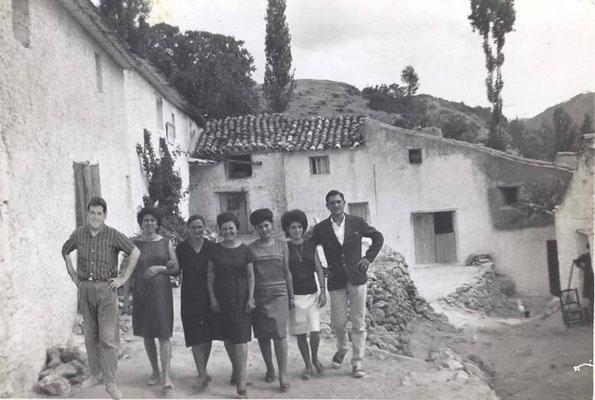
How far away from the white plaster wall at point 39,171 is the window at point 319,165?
295 inches

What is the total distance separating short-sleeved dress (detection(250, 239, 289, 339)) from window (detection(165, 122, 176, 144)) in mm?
8083

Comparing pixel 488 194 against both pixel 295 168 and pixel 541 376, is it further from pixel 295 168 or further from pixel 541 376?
pixel 541 376

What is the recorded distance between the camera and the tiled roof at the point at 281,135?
13.2 metres

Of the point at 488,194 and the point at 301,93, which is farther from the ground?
the point at 301,93

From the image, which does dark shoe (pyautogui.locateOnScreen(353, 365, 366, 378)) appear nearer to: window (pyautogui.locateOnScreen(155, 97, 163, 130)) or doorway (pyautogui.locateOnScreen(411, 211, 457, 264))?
doorway (pyautogui.locateOnScreen(411, 211, 457, 264))

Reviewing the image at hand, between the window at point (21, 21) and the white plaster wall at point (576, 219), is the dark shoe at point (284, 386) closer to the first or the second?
the white plaster wall at point (576, 219)

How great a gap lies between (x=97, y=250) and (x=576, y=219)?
5.22 metres

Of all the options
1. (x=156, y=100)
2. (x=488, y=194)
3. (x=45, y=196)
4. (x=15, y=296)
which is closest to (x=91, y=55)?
(x=45, y=196)

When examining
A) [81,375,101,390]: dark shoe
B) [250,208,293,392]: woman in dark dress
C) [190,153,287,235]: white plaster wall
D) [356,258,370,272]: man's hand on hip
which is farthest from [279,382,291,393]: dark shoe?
[190,153,287,235]: white plaster wall

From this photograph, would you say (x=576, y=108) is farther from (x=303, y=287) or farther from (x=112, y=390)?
(x=112, y=390)

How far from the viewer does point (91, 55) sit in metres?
6.47

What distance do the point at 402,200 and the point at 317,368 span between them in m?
7.75

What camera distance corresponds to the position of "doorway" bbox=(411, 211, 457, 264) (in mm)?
Result: 11594

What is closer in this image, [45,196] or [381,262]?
[45,196]
